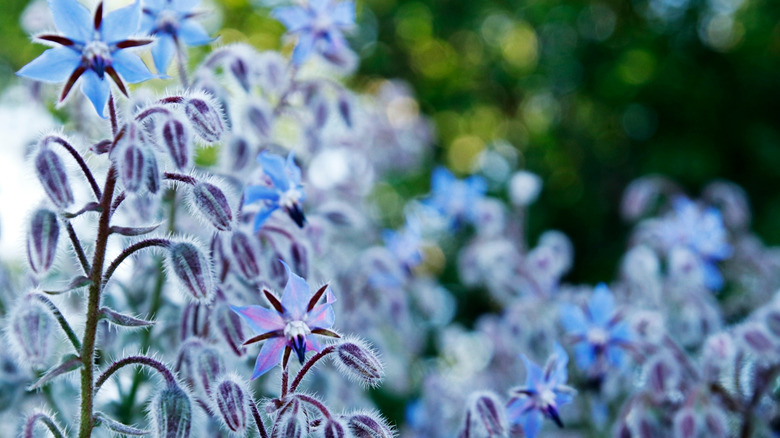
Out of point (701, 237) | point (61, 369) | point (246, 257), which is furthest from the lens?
point (701, 237)

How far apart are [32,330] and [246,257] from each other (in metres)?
0.25

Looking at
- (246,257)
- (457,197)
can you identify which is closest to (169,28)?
(246,257)

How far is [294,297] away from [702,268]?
1078 millimetres

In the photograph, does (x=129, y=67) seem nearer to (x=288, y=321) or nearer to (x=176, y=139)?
(x=176, y=139)

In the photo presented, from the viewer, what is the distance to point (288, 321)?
840 mm

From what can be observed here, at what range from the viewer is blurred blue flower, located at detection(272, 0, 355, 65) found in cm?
135

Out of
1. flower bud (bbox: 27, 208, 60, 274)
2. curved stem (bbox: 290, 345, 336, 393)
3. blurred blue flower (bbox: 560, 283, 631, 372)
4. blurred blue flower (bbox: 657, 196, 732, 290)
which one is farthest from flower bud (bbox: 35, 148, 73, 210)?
blurred blue flower (bbox: 657, 196, 732, 290)

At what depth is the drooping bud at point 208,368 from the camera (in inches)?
35.2

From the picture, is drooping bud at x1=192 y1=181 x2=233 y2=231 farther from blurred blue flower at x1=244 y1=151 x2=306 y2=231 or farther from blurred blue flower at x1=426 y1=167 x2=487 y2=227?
blurred blue flower at x1=426 y1=167 x2=487 y2=227

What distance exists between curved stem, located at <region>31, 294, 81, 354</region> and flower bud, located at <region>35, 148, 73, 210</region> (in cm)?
11

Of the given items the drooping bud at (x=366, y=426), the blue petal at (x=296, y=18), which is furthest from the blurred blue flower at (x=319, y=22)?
the drooping bud at (x=366, y=426)


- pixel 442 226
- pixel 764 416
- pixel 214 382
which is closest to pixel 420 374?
pixel 442 226

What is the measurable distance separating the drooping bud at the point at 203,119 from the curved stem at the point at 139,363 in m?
0.25

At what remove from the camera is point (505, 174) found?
8.80 feet
